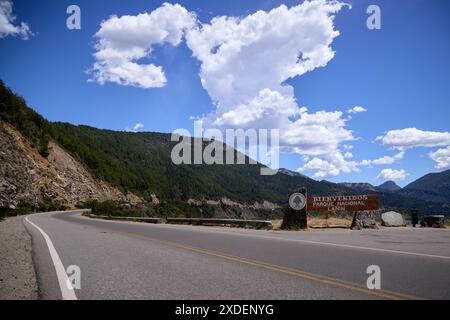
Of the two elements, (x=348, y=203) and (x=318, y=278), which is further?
(x=348, y=203)

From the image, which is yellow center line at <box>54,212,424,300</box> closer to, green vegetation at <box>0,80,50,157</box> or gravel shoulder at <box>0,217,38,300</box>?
gravel shoulder at <box>0,217,38,300</box>

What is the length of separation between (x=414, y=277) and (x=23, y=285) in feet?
23.1

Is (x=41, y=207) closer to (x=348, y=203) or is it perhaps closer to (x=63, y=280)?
(x=348, y=203)

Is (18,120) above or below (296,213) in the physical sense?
above

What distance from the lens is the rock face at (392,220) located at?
24.1 meters

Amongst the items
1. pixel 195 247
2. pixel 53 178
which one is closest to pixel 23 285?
pixel 195 247

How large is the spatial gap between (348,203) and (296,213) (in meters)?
2.90

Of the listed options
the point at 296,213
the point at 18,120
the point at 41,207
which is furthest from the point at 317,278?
the point at 18,120

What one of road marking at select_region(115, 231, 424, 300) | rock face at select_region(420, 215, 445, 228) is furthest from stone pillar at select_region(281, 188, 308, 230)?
road marking at select_region(115, 231, 424, 300)

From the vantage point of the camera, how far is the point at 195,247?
12867 millimetres

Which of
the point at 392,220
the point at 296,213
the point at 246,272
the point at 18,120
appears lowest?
the point at 246,272

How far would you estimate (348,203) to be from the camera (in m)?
22.9

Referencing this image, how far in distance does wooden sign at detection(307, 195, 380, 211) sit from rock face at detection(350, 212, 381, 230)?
330mm
